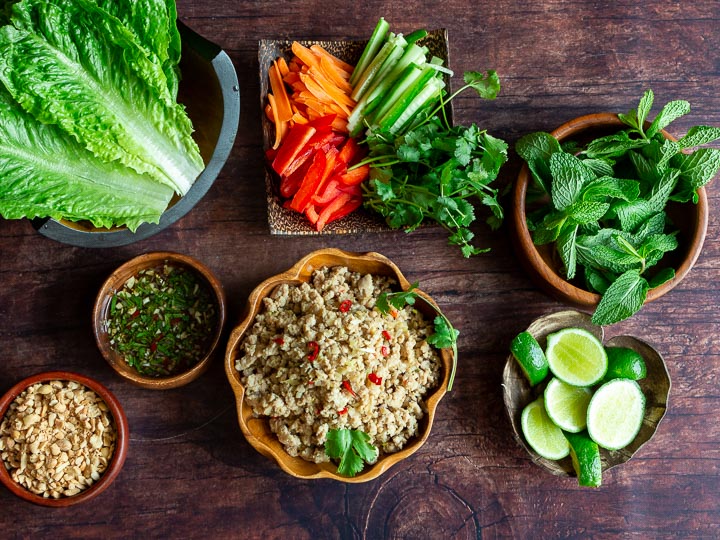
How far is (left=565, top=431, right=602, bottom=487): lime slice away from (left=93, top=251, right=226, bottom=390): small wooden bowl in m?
1.35

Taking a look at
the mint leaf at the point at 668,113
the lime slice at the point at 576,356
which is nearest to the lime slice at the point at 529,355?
the lime slice at the point at 576,356

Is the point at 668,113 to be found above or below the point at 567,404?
above

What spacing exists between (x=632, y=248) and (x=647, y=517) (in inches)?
44.1

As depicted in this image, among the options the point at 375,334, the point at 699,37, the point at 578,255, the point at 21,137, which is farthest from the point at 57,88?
the point at 699,37

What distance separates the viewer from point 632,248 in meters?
2.36

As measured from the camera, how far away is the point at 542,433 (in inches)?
98.2

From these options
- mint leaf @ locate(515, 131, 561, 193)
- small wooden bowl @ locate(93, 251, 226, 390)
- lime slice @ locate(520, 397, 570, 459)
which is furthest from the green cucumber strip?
lime slice @ locate(520, 397, 570, 459)

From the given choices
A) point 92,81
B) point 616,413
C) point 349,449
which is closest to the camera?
point 92,81

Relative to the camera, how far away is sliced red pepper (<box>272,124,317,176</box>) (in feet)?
7.89

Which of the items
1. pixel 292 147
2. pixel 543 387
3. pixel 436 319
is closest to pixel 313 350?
pixel 436 319

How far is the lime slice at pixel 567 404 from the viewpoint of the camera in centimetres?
247

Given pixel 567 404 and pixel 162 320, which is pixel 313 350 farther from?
pixel 567 404

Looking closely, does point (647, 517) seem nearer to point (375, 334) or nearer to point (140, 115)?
point (375, 334)

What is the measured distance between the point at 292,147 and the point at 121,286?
81cm
